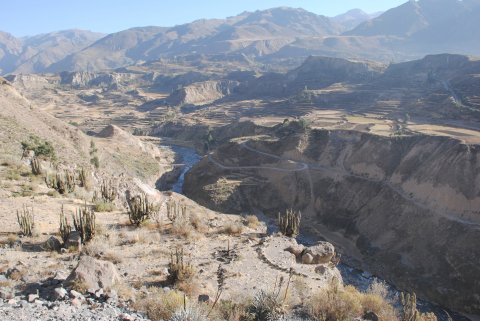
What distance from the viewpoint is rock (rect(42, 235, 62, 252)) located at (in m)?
16.0

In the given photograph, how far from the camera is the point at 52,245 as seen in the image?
630 inches

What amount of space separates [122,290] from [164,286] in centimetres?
188

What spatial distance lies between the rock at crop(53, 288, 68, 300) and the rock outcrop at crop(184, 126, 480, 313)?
3437 centimetres

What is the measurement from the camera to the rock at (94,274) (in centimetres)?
1176

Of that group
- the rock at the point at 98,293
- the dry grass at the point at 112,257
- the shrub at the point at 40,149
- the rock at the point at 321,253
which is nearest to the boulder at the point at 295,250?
the rock at the point at 321,253

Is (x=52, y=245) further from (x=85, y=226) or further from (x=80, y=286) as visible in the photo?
(x=80, y=286)

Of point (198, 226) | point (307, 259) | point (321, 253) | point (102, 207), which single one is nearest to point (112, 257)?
point (198, 226)

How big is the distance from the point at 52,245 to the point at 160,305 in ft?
22.2

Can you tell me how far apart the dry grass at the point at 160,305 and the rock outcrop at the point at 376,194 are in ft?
105

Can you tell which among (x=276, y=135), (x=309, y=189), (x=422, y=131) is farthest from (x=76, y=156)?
(x=422, y=131)

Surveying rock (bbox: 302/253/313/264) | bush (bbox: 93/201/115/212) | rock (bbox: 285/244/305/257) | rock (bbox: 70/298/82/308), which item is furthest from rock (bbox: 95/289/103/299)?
bush (bbox: 93/201/115/212)

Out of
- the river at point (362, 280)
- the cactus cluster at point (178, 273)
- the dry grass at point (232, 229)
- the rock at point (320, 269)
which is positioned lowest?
the river at point (362, 280)

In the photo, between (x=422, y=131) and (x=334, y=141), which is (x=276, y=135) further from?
(x=422, y=131)

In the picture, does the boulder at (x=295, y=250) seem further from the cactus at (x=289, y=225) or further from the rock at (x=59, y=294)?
the rock at (x=59, y=294)
